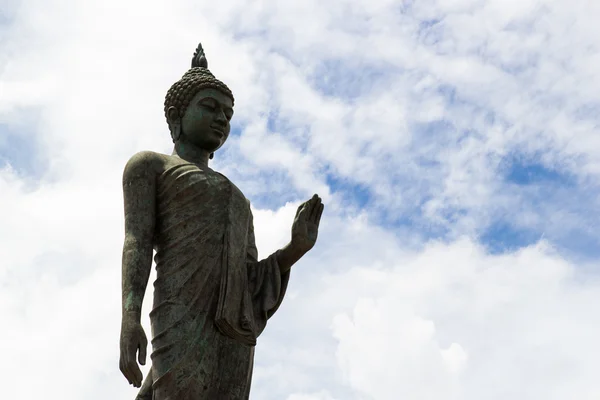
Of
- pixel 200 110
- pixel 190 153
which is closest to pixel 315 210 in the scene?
pixel 190 153

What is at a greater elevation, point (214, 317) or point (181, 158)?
point (181, 158)

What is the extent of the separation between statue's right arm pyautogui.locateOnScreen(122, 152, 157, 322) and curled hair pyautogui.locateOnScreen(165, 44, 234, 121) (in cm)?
77

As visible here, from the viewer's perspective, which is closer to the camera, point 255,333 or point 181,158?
point 255,333

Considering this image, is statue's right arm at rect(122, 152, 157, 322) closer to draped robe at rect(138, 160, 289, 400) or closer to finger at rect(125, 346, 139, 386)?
draped robe at rect(138, 160, 289, 400)

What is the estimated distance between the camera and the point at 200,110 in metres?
10.2

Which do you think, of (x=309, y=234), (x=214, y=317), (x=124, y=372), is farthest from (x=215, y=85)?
(x=124, y=372)

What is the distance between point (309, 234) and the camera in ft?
32.4

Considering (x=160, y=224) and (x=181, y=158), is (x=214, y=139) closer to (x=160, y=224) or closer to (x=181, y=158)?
(x=181, y=158)

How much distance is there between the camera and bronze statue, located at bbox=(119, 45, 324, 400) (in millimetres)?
8898

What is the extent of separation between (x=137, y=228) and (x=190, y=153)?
116 centimetres

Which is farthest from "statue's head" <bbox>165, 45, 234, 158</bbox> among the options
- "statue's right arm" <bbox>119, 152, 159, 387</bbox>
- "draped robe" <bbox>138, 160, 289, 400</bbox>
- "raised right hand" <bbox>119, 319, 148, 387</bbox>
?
"raised right hand" <bbox>119, 319, 148, 387</bbox>

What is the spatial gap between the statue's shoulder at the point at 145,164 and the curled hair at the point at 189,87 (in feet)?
2.30

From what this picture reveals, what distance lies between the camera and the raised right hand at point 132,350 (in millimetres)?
8734

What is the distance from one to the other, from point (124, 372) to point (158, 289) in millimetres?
896
